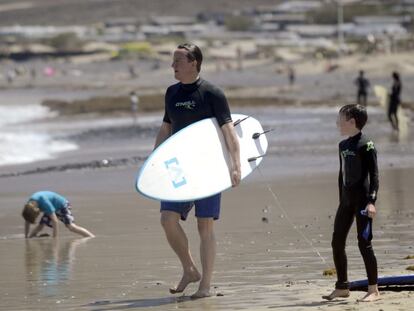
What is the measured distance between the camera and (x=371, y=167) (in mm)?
7895

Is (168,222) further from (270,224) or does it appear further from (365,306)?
(270,224)

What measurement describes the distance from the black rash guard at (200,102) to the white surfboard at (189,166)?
0.06 meters

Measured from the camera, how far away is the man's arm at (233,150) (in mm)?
8359

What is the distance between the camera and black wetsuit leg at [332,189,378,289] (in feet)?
25.8

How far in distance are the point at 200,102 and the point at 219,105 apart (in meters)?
0.12

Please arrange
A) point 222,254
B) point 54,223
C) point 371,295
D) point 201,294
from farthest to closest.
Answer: point 54,223
point 222,254
point 201,294
point 371,295

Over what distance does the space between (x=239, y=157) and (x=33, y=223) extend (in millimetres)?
5186

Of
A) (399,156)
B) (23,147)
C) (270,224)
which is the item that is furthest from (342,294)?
(23,147)

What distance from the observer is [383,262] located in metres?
9.41

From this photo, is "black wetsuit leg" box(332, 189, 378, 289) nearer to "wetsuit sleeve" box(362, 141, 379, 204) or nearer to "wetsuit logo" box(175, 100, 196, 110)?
"wetsuit sleeve" box(362, 141, 379, 204)

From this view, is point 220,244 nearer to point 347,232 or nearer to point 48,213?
point 48,213

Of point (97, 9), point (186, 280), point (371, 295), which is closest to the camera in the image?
point (371, 295)

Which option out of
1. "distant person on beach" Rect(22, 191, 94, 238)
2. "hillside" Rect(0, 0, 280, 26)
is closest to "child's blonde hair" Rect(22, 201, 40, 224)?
"distant person on beach" Rect(22, 191, 94, 238)

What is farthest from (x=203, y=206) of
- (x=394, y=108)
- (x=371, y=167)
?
(x=394, y=108)
